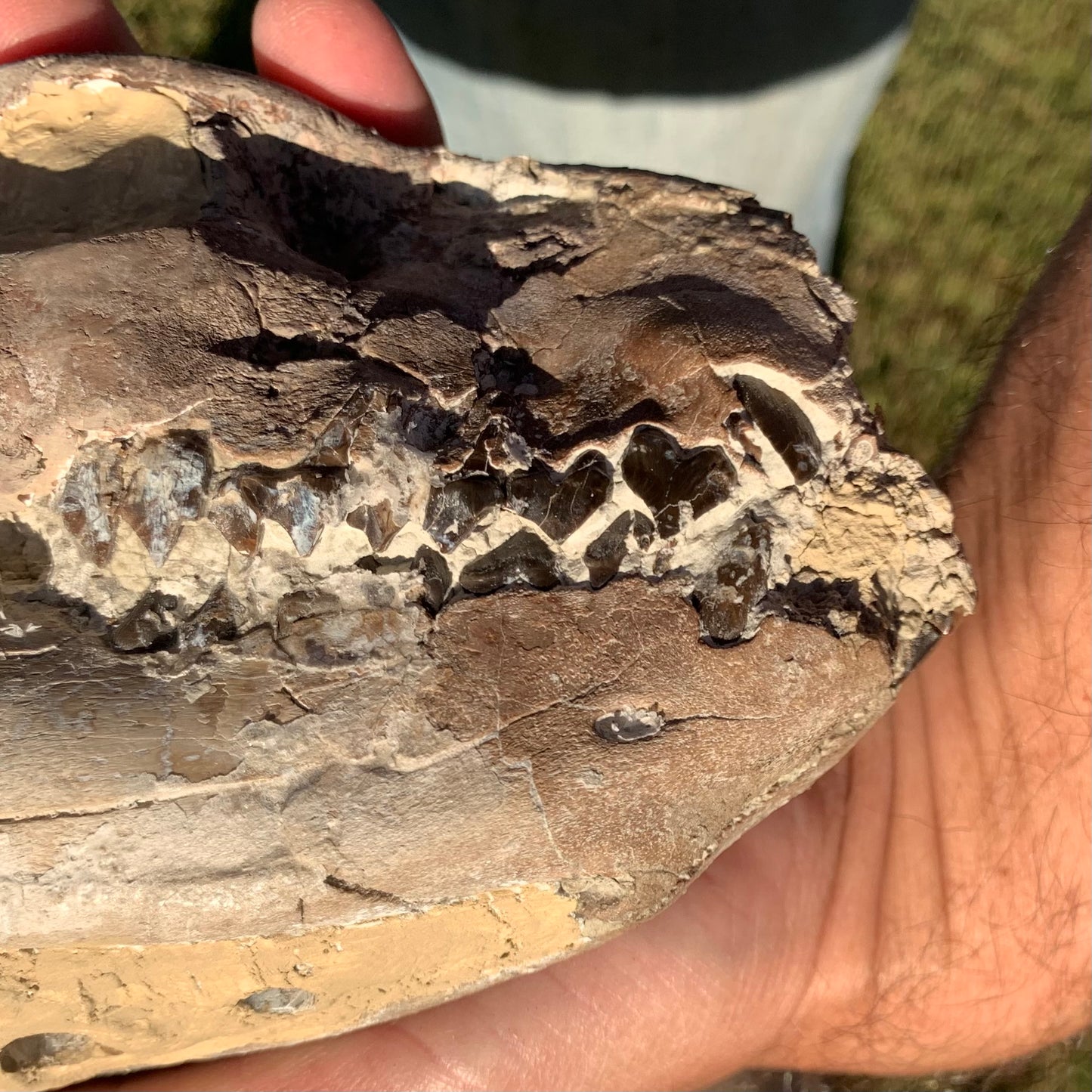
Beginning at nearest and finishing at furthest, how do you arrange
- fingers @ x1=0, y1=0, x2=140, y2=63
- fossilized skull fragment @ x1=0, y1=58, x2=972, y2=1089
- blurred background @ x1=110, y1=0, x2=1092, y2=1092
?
fossilized skull fragment @ x1=0, y1=58, x2=972, y2=1089, fingers @ x1=0, y1=0, x2=140, y2=63, blurred background @ x1=110, y1=0, x2=1092, y2=1092

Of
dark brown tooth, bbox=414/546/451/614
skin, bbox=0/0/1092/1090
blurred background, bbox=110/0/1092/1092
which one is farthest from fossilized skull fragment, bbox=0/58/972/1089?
blurred background, bbox=110/0/1092/1092

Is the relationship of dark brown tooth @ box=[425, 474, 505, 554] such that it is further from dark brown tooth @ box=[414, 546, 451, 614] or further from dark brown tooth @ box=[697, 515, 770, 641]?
dark brown tooth @ box=[697, 515, 770, 641]

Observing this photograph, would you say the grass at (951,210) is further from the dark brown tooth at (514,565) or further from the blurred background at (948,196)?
the dark brown tooth at (514,565)

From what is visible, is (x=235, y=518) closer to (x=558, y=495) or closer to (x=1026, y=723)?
(x=558, y=495)

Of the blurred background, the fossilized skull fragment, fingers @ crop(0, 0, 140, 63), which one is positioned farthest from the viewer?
the blurred background

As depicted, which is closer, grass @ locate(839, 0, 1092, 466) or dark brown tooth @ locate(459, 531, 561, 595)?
dark brown tooth @ locate(459, 531, 561, 595)

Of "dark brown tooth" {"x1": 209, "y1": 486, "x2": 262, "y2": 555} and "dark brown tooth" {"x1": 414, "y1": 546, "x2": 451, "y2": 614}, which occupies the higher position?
"dark brown tooth" {"x1": 209, "y1": 486, "x2": 262, "y2": 555}

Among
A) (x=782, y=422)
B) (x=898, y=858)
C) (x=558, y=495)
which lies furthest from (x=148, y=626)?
(x=898, y=858)
